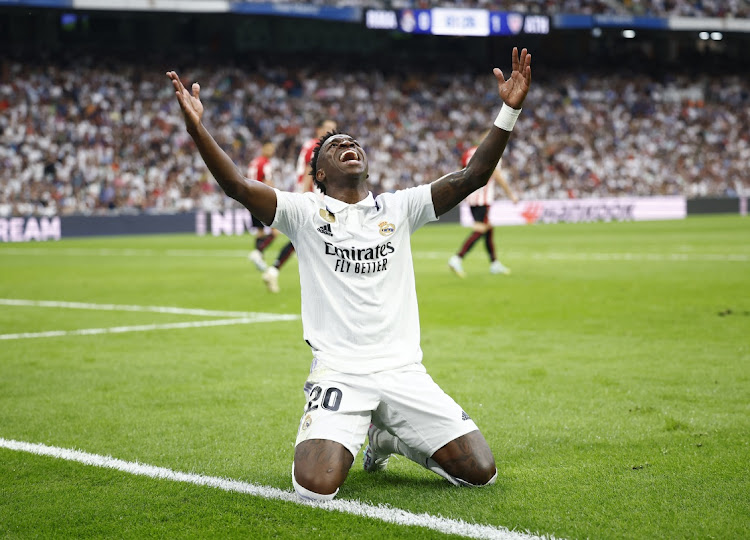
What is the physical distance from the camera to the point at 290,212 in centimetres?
434

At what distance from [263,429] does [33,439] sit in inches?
49.3

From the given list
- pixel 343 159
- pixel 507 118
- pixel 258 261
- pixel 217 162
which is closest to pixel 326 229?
pixel 343 159

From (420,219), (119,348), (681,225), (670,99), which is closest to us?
(420,219)

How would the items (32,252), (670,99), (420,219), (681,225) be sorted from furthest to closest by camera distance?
(670,99), (681,225), (32,252), (420,219)

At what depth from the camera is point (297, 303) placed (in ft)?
38.8

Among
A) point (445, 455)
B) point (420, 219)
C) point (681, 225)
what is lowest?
point (681, 225)

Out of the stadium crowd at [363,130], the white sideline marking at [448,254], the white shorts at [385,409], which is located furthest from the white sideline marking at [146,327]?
the stadium crowd at [363,130]

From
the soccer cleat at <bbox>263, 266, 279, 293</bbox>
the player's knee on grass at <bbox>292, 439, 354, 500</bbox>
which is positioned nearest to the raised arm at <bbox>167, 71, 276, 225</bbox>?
the player's knee on grass at <bbox>292, 439, 354, 500</bbox>

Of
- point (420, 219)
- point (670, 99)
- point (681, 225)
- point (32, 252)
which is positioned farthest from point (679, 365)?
point (670, 99)

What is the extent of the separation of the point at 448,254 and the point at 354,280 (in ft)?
54.6

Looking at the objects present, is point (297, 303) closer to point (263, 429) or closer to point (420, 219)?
point (263, 429)

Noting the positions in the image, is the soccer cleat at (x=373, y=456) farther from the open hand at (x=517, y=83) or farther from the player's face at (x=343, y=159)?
the open hand at (x=517, y=83)

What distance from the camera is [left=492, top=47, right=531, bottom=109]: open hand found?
425cm

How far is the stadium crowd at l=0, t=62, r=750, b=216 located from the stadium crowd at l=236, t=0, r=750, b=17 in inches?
137
